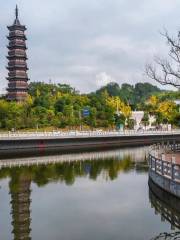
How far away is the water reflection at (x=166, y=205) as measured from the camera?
823 inches

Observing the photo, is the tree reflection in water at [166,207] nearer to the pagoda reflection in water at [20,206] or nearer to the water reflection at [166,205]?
the water reflection at [166,205]

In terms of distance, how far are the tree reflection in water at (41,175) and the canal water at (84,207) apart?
0.05m

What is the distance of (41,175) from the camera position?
3894 centimetres

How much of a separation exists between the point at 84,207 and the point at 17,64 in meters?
78.0

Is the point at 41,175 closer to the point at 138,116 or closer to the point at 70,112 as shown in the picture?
the point at 70,112

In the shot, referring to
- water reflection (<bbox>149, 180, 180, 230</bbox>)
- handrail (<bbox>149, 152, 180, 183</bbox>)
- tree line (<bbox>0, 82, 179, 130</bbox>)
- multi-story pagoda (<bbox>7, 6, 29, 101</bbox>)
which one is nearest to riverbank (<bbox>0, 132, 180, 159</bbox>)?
tree line (<bbox>0, 82, 179, 130</bbox>)

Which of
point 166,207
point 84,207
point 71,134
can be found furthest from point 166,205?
point 71,134

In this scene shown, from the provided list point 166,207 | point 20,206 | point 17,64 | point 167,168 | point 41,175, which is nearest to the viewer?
point 166,207

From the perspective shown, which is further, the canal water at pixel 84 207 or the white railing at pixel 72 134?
the white railing at pixel 72 134

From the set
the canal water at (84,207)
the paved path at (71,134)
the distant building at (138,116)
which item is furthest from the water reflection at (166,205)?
the distant building at (138,116)

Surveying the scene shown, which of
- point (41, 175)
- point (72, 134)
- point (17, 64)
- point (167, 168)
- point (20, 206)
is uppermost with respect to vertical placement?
point (17, 64)

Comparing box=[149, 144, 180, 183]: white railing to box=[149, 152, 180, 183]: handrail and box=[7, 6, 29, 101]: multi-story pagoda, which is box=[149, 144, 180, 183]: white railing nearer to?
box=[149, 152, 180, 183]: handrail

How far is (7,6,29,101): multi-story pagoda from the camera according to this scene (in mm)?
98500

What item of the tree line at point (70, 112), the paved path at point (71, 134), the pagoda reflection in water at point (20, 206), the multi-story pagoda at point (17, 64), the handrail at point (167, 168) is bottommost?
the pagoda reflection in water at point (20, 206)
